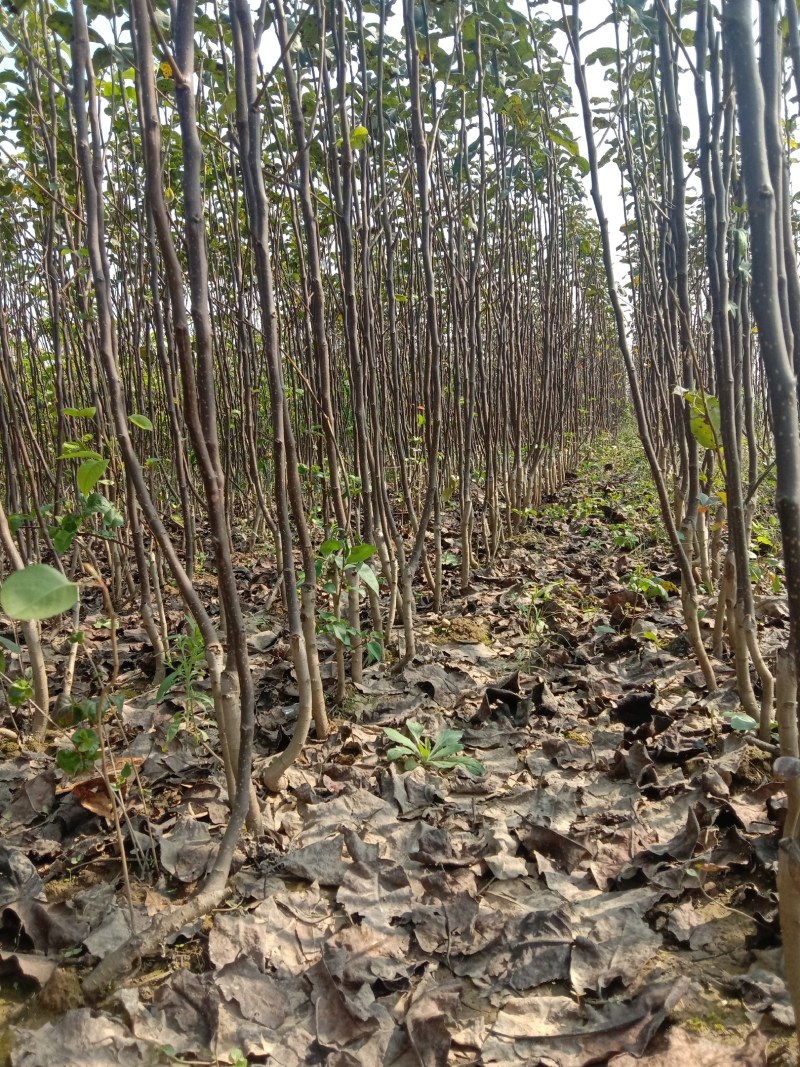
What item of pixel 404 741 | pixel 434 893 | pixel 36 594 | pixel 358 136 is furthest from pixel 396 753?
pixel 358 136

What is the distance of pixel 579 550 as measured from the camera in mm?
4453

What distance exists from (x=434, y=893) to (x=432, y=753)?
1.59ft

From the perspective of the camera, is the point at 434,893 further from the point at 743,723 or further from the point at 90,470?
the point at 90,470

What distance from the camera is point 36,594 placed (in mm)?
867

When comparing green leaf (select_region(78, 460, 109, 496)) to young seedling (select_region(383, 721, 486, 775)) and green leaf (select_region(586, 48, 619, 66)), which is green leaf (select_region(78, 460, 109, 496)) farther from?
green leaf (select_region(586, 48, 619, 66))

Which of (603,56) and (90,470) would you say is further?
(603,56)

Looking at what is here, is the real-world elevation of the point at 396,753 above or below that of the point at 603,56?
below

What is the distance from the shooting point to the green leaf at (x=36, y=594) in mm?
842

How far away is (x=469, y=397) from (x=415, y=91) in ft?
4.16

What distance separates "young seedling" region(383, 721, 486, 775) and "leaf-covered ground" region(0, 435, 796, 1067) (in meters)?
0.04

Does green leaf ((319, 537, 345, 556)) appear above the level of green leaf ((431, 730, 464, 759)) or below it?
above

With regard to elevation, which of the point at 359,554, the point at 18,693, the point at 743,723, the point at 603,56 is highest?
the point at 603,56

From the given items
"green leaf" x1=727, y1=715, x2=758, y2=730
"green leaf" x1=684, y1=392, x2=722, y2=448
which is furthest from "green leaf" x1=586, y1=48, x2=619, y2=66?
"green leaf" x1=727, y1=715, x2=758, y2=730

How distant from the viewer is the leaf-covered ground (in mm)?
1095
